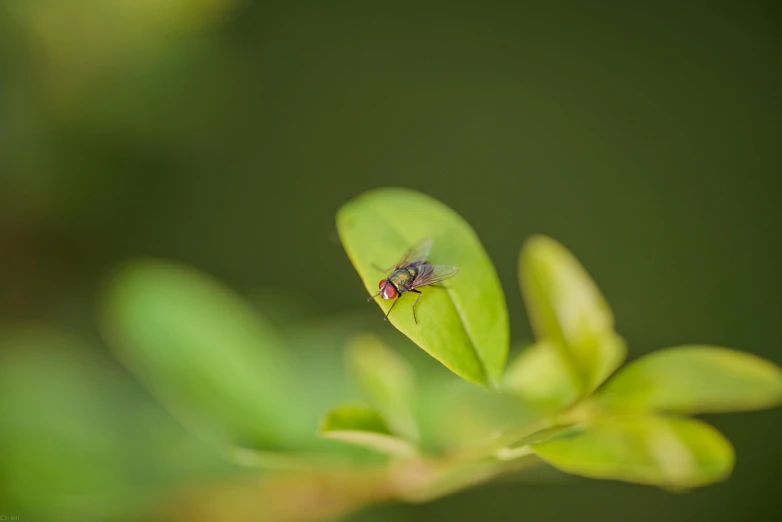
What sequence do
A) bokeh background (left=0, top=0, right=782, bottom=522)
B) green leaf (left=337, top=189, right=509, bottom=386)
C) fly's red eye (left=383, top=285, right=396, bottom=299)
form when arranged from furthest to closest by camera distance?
bokeh background (left=0, top=0, right=782, bottom=522)
fly's red eye (left=383, top=285, right=396, bottom=299)
green leaf (left=337, top=189, right=509, bottom=386)

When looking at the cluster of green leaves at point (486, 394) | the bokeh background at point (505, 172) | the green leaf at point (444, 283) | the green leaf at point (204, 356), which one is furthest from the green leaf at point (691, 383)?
the bokeh background at point (505, 172)

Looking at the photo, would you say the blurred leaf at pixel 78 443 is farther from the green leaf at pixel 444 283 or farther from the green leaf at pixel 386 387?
the green leaf at pixel 444 283

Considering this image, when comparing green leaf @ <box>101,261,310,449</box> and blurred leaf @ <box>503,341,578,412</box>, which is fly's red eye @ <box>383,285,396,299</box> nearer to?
blurred leaf @ <box>503,341,578,412</box>

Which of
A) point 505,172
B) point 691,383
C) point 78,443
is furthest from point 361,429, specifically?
point 505,172

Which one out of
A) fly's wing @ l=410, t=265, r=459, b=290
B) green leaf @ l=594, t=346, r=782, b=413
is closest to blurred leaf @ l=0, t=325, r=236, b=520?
fly's wing @ l=410, t=265, r=459, b=290

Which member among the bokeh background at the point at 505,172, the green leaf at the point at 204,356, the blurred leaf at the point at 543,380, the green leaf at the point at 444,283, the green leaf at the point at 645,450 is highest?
the bokeh background at the point at 505,172

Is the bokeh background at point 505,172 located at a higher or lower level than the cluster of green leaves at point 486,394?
higher
